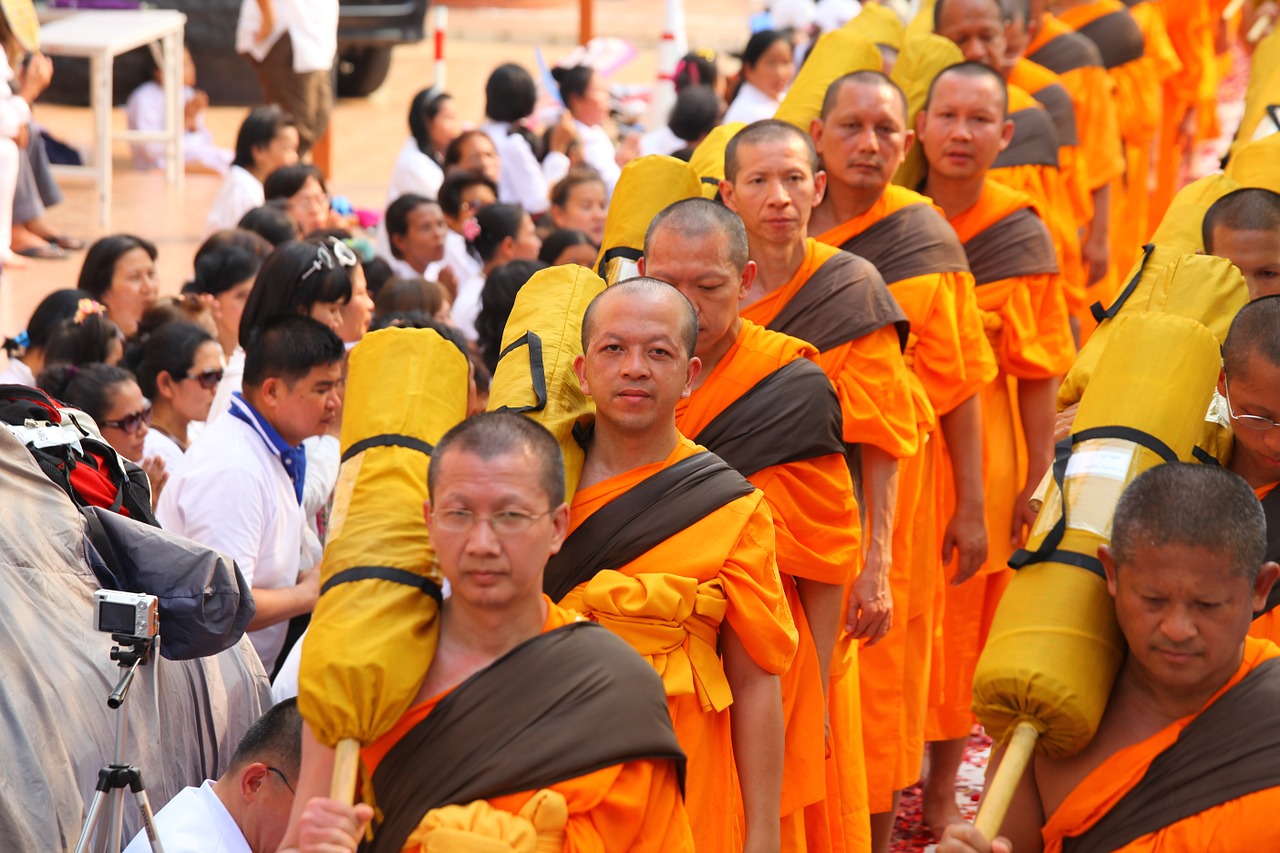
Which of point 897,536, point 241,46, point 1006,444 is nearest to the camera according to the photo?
point 897,536

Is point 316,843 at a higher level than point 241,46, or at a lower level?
lower

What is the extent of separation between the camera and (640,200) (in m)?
4.27

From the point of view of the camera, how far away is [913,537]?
4.84 metres

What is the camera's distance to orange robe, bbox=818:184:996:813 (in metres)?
4.73

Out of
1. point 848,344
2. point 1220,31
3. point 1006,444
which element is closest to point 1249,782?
point 848,344

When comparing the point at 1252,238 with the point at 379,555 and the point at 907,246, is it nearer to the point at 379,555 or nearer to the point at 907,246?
the point at 907,246

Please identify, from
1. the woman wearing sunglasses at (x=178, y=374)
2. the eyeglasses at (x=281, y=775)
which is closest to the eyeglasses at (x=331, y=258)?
the woman wearing sunglasses at (x=178, y=374)

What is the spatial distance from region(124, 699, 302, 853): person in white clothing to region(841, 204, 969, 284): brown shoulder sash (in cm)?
217

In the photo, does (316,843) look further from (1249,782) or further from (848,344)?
(848,344)

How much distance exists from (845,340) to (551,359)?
1074 mm

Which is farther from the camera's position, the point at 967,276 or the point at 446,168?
the point at 446,168

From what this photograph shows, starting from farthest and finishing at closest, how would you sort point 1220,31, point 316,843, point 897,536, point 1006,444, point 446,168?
point 1220,31 → point 446,168 → point 1006,444 → point 897,536 → point 316,843

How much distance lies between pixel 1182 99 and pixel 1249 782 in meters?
9.06

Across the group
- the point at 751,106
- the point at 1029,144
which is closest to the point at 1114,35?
the point at 751,106
